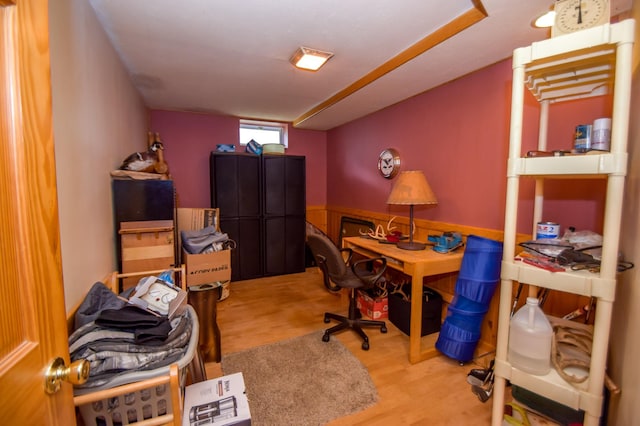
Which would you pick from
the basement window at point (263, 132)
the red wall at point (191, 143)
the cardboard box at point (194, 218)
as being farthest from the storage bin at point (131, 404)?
the basement window at point (263, 132)

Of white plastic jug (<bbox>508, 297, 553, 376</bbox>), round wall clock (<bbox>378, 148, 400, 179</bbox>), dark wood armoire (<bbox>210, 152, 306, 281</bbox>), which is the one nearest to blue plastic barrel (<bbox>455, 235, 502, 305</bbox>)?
white plastic jug (<bbox>508, 297, 553, 376</bbox>)

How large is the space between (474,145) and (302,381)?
2.28 m

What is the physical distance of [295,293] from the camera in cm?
349

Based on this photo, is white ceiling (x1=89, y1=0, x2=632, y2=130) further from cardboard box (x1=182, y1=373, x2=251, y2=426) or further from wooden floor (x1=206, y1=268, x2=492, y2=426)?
wooden floor (x1=206, y1=268, x2=492, y2=426)

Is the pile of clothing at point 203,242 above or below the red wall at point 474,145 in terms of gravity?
below

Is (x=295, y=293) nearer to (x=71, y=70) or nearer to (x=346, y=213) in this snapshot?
(x=346, y=213)

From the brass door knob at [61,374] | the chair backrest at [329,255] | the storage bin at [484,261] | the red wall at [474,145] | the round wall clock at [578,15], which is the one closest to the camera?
the brass door knob at [61,374]

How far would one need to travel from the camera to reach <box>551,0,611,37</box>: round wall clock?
3.43 feet

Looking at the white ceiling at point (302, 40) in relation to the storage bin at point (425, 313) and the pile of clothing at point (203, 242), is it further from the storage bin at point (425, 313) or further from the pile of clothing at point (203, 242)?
the storage bin at point (425, 313)

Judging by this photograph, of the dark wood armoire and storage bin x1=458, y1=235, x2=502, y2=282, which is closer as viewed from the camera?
storage bin x1=458, y1=235, x2=502, y2=282

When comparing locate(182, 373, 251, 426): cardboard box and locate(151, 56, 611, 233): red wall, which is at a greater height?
locate(151, 56, 611, 233): red wall

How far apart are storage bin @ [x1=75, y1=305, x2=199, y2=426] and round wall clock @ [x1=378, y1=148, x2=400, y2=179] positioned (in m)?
2.77

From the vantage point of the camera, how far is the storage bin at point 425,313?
2.49 meters

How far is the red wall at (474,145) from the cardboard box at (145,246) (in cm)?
234
